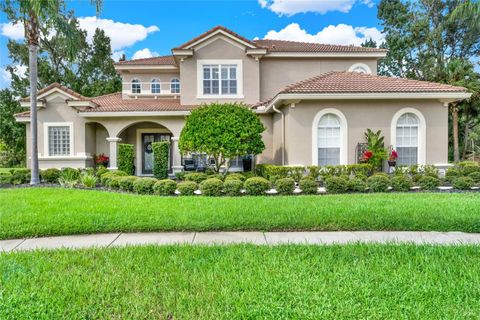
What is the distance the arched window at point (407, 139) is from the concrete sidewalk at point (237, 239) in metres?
8.45

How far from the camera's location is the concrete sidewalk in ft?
18.6

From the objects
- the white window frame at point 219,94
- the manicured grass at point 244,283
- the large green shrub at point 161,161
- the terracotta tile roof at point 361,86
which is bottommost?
the manicured grass at point 244,283

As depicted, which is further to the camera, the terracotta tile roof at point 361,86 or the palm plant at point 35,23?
the terracotta tile roof at point 361,86

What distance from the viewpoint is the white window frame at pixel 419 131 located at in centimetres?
1395

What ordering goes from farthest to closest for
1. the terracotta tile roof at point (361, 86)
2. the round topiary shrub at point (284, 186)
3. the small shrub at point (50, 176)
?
the small shrub at point (50, 176)
the terracotta tile roof at point (361, 86)
the round topiary shrub at point (284, 186)

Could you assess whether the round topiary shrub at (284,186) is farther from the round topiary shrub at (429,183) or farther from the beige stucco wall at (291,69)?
the beige stucco wall at (291,69)

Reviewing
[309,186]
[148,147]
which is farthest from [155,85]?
[309,186]

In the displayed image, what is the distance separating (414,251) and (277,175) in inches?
303

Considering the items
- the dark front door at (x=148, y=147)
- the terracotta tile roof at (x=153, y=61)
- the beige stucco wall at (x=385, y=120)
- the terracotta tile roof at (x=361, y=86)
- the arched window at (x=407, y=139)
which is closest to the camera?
the terracotta tile roof at (x=361, y=86)

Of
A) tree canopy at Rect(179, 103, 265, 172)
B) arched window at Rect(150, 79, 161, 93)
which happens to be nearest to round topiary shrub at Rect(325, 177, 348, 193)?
tree canopy at Rect(179, 103, 265, 172)

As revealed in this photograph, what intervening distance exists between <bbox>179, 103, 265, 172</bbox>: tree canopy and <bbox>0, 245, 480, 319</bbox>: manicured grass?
832cm

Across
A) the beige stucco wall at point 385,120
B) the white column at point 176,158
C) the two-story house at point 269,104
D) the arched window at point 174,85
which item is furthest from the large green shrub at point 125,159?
the beige stucco wall at point 385,120

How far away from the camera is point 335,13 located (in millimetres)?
17016

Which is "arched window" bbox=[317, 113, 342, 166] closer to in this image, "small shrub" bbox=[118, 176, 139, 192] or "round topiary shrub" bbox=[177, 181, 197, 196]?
"round topiary shrub" bbox=[177, 181, 197, 196]
